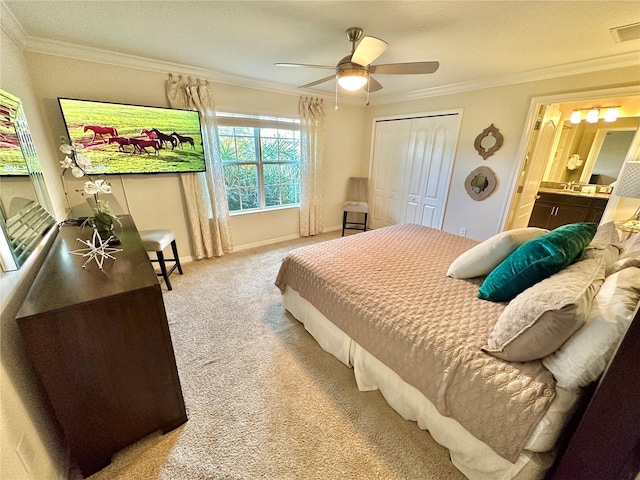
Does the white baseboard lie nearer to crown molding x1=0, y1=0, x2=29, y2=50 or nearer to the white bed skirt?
the white bed skirt

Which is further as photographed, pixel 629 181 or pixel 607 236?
pixel 629 181

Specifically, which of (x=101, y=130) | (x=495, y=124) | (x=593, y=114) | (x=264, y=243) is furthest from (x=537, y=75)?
(x=101, y=130)

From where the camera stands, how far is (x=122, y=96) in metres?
2.53

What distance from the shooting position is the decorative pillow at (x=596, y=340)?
0.83m

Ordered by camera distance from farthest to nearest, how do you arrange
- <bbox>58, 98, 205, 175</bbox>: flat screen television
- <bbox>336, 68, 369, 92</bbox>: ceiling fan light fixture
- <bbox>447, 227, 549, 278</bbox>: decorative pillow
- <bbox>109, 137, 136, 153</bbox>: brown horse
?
<bbox>109, 137, 136, 153</bbox>: brown horse < <bbox>58, 98, 205, 175</bbox>: flat screen television < <bbox>336, 68, 369, 92</bbox>: ceiling fan light fixture < <bbox>447, 227, 549, 278</bbox>: decorative pillow

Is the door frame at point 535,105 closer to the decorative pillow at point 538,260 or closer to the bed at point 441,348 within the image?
the bed at point 441,348

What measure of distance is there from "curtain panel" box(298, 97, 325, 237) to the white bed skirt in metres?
2.38

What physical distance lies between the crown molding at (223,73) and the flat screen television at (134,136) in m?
0.39

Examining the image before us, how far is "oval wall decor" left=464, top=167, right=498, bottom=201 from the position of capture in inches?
124

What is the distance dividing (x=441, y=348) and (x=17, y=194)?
213cm

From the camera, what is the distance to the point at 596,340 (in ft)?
2.80

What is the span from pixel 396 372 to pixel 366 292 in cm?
46

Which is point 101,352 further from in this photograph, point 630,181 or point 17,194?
point 630,181

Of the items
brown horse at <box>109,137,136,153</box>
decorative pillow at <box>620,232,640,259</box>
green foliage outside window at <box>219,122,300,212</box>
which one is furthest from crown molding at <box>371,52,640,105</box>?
brown horse at <box>109,137,136,153</box>
